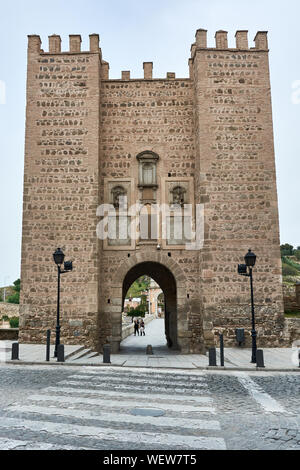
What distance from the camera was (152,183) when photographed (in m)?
16.4

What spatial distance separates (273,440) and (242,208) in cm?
1130

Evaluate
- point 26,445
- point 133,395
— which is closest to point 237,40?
point 133,395

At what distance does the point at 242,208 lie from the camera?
15516 millimetres

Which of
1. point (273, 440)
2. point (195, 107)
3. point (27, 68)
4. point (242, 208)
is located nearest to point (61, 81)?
point (27, 68)

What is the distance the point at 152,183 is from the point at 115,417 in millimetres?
11529

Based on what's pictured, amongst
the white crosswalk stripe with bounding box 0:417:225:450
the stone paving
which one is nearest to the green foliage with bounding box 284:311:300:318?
the stone paving

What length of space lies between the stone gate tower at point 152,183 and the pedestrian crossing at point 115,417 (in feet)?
21.4

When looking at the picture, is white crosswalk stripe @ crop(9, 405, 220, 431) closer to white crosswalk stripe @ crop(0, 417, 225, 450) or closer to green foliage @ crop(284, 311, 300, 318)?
white crosswalk stripe @ crop(0, 417, 225, 450)

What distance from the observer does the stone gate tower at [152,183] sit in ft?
49.5

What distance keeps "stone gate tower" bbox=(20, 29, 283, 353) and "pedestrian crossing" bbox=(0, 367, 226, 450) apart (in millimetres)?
6537

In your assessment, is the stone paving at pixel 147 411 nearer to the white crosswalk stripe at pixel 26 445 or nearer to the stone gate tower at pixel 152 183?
the white crosswalk stripe at pixel 26 445

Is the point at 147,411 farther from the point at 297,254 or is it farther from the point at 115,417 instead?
the point at 297,254

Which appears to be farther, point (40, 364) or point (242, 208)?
point (242, 208)
